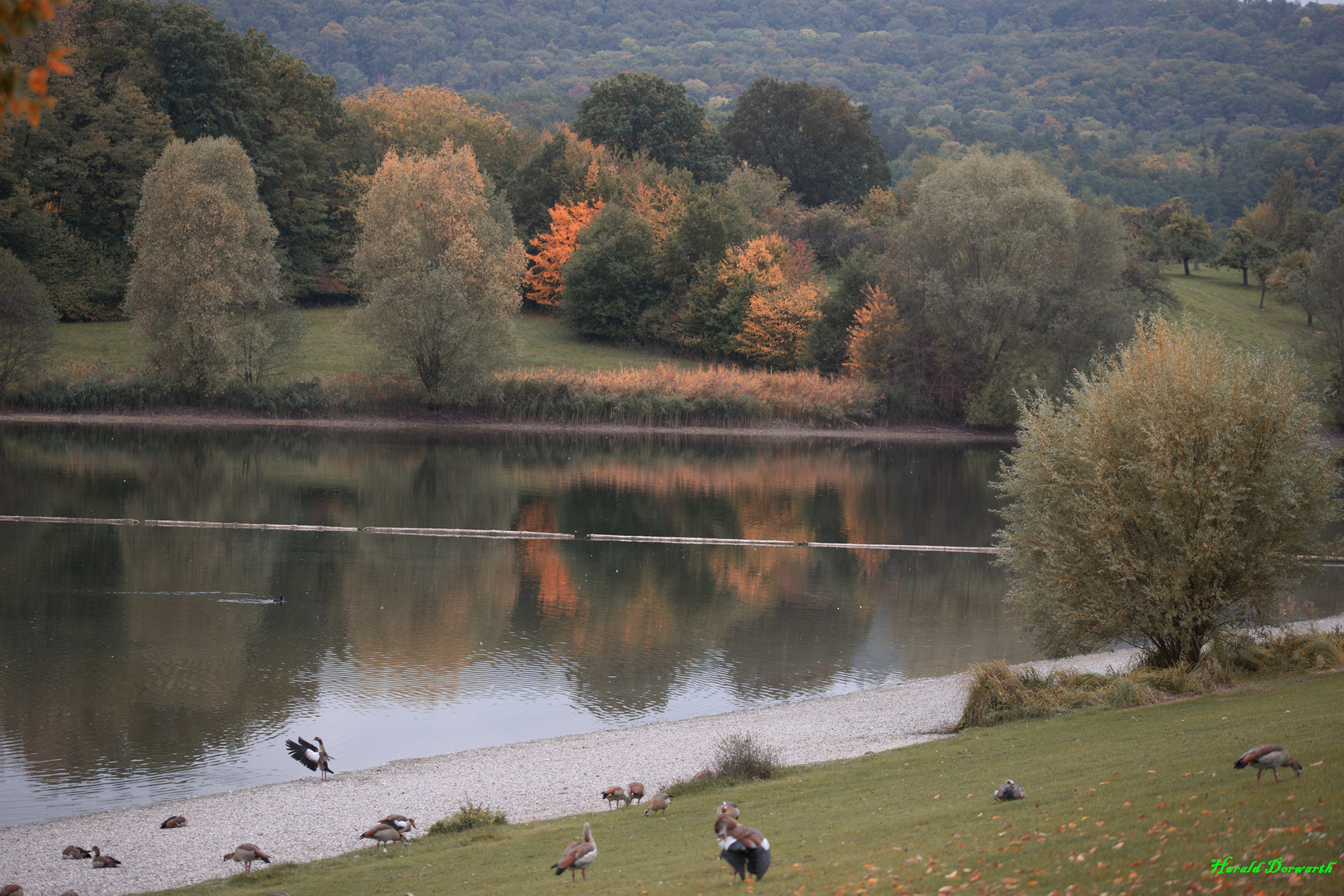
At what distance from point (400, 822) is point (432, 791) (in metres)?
2.37

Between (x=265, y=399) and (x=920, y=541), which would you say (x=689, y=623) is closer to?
(x=920, y=541)

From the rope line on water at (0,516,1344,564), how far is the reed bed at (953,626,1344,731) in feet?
53.5

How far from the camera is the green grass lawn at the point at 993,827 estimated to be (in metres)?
7.48

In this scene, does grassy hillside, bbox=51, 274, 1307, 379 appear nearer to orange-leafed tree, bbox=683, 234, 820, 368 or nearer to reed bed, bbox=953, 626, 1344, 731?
orange-leafed tree, bbox=683, 234, 820, 368

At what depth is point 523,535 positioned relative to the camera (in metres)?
33.7

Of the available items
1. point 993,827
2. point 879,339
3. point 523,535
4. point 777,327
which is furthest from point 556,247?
point 993,827

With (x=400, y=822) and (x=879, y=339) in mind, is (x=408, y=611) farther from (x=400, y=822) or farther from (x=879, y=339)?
(x=879, y=339)

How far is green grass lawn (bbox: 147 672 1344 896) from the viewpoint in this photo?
24.6 ft

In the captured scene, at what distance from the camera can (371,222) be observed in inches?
2424

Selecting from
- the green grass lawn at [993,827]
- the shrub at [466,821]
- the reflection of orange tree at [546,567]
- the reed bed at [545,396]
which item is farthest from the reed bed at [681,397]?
the shrub at [466,821]

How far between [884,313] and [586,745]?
2171 inches

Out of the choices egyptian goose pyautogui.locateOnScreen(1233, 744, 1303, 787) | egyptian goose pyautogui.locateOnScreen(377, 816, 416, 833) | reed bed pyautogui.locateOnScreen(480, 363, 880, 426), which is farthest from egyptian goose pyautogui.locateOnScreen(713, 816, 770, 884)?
reed bed pyautogui.locateOnScreen(480, 363, 880, 426)

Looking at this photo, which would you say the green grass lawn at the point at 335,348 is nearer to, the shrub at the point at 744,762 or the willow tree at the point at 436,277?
the willow tree at the point at 436,277

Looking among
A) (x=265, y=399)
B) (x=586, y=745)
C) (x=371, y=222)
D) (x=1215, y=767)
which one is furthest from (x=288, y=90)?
(x=1215, y=767)
